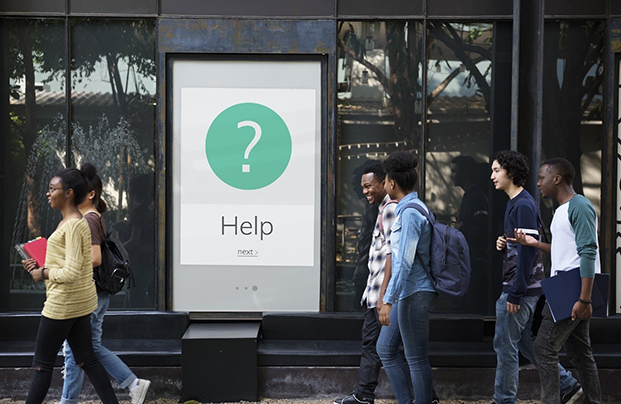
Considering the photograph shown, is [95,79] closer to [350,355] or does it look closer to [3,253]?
[3,253]

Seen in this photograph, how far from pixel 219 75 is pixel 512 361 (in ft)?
12.6

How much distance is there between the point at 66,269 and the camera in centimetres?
483

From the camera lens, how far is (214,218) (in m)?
7.09

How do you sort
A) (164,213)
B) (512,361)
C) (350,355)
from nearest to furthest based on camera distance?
(512,361), (350,355), (164,213)

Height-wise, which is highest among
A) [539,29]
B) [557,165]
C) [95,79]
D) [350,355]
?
[539,29]

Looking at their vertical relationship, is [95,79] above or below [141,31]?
below

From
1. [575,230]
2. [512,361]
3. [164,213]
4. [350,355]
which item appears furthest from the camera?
[164,213]

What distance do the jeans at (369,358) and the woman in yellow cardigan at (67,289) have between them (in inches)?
79.6

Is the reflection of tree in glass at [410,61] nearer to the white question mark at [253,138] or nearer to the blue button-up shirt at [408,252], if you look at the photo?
the white question mark at [253,138]

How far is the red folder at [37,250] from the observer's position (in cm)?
511

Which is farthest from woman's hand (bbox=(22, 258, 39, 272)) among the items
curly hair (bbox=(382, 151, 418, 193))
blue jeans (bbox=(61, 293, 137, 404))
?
curly hair (bbox=(382, 151, 418, 193))

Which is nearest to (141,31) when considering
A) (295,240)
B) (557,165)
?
(295,240)

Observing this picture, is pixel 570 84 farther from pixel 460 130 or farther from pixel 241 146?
pixel 241 146

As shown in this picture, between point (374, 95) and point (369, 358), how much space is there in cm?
270
